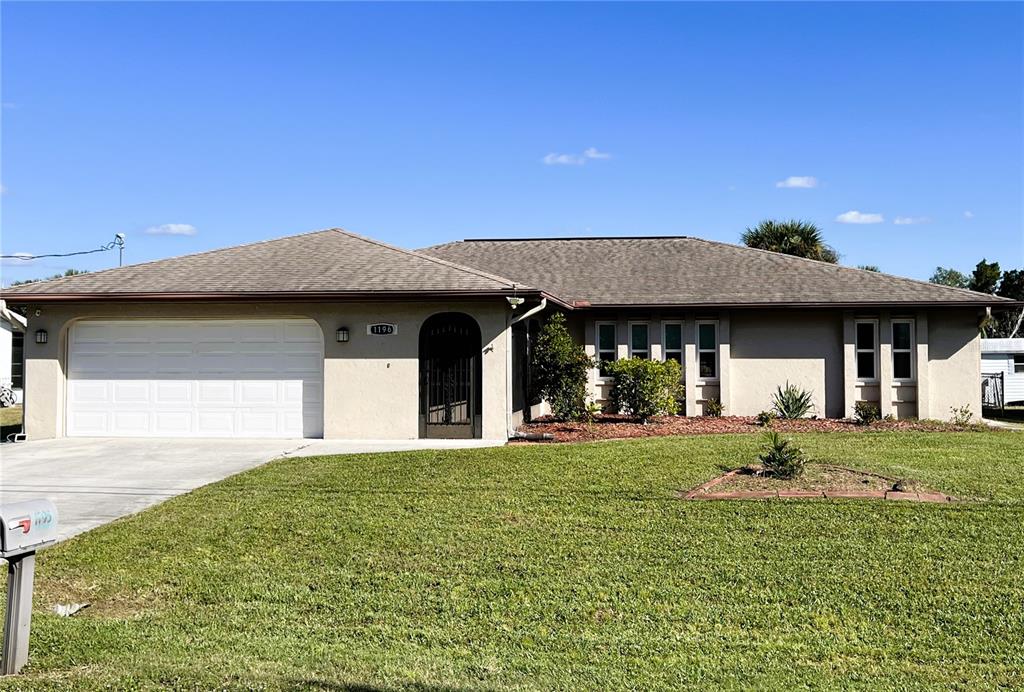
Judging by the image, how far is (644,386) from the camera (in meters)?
17.0

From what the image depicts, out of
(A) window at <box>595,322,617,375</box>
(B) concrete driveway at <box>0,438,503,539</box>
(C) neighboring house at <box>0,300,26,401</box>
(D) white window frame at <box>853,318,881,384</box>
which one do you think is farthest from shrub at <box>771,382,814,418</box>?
(C) neighboring house at <box>0,300,26,401</box>

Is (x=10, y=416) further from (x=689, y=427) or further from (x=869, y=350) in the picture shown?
(x=869, y=350)

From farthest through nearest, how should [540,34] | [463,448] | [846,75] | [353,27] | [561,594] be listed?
[846,75] < [540,34] < [353,27] < [463,448] < [561,594]

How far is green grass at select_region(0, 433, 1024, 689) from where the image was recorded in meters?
5.21

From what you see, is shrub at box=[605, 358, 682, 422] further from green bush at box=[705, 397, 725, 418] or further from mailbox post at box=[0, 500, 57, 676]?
mailbox post at box=[0, 500, 57, 676]

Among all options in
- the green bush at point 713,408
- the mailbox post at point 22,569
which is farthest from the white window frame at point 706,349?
the mailbox post at point 22,569

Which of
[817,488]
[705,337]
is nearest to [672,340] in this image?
[705,337]

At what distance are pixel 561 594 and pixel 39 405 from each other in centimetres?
1360

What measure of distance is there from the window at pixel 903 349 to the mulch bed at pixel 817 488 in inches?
377

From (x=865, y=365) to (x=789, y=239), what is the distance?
49.0 ft

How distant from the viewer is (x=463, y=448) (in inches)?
539

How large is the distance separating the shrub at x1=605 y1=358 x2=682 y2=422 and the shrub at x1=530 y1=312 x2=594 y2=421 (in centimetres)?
87

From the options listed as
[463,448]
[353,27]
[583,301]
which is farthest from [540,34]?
[463,448]

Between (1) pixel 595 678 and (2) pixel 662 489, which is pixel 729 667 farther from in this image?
(2) pixel 662 489
